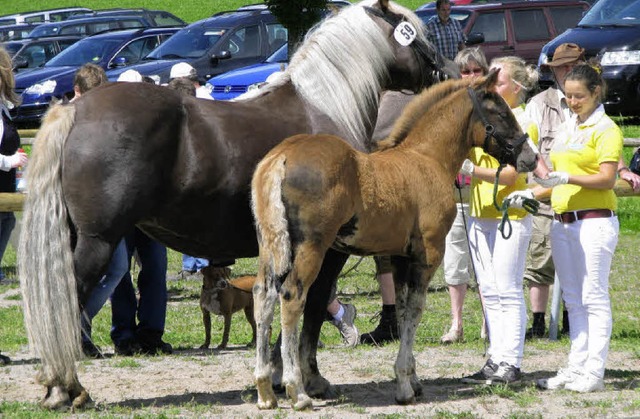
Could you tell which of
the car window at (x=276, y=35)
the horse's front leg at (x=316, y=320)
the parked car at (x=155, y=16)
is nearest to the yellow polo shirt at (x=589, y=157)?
the horse's front leg at (x=316, y=320)

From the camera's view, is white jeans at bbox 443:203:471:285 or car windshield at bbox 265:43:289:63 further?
car windshield at bbox 265:43:289:63

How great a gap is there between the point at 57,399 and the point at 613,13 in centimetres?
1606

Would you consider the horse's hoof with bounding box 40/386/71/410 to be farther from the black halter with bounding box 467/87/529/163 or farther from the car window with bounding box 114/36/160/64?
the car window with bounding box 114/36/160/64

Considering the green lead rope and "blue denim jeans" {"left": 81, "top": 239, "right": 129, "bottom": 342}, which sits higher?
the green lead rope

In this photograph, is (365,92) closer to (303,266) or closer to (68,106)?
(303,266)

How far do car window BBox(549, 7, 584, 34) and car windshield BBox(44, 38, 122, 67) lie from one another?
31.2ft

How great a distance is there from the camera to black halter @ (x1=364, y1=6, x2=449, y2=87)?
24.4 feet

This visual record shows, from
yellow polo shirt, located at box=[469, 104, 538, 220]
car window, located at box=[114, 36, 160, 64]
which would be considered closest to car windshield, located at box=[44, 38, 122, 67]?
car window, located at box=[114, 36, 160, 64]

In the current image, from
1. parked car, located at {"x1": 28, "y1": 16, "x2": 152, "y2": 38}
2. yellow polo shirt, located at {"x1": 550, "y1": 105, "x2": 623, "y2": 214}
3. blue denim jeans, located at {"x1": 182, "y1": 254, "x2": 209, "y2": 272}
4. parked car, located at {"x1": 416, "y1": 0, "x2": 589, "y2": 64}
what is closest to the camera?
yellow polo shirt, located at {"x1": 550, "y1": 105, "x2": 623, "y2": 214}

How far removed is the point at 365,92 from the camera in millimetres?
7055

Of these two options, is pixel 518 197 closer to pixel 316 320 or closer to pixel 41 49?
pixel 316 320

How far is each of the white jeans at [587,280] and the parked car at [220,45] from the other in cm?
1445

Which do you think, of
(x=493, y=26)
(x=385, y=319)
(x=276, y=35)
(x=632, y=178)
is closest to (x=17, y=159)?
(x=385, y=319)

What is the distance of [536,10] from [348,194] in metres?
17.8
